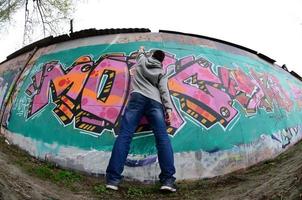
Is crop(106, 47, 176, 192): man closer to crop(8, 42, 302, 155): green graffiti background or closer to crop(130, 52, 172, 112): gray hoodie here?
crop(130, 52, 172, 112): gray hoodie

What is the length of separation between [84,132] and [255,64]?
521 centimetres

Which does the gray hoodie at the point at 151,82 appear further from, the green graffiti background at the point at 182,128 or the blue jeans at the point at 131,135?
the green graffiti background at the point at 182,128

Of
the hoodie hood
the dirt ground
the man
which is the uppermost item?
the hoodie hood

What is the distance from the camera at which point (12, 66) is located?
503 inches

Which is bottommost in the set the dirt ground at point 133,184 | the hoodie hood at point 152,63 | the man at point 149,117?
the dirt ground at point 133,184

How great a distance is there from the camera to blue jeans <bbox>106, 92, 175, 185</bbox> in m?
7.93

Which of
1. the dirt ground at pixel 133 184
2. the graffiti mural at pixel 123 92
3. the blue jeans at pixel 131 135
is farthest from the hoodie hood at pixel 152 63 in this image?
the dirt ground at pixel 133 184

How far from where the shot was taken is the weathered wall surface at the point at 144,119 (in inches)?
366

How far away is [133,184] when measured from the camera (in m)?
8.77

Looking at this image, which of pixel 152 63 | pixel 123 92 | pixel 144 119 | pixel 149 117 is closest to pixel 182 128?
pixel 144 119

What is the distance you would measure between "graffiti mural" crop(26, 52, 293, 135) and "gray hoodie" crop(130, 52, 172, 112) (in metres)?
0.92

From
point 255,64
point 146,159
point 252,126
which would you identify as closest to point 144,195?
point 146,159

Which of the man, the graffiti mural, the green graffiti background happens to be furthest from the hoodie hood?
the green graffiti background

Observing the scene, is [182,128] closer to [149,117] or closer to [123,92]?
[149,117]
